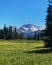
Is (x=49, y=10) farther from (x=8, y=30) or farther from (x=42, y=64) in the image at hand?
(x=8, y=30)

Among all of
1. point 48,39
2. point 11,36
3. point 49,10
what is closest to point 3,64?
point 48,39

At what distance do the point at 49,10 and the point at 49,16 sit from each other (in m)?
1.37

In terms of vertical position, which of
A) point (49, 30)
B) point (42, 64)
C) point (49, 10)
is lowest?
point (42, 64)

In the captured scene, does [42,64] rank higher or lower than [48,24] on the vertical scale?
lower

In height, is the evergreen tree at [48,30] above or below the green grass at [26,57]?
above

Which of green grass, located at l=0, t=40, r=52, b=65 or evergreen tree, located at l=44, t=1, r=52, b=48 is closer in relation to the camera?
green grass, located at l=0, t=40, r=52, b=65

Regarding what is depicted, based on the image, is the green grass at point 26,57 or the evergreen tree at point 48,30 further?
the evergreen tree at point 48,30

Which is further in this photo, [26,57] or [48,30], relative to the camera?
[48,30]

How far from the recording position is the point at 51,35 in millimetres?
41906

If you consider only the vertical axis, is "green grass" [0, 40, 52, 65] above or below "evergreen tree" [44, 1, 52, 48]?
below

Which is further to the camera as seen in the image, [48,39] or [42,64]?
[48,39]

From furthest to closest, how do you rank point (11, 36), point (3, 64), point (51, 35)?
1. point (11, 36)
2. point (51, 35)
3. point (3, 64)

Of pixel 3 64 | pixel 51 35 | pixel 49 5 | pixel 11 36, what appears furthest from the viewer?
pixel 11 36

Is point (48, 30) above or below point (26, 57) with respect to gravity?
above
